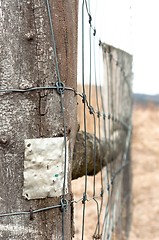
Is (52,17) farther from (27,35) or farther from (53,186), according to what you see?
(53,186)

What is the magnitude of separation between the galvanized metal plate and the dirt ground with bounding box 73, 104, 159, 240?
5.34 feet

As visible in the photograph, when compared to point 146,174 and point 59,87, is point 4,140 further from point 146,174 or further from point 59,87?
point 146,174

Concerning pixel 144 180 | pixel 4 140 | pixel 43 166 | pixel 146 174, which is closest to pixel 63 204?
pixel 43 166

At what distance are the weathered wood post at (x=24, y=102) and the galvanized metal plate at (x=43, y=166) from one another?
1 centimetres

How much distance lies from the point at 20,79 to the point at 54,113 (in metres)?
0.13

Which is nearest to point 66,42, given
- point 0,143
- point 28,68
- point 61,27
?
point 61,27

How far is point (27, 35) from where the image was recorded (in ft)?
5.28

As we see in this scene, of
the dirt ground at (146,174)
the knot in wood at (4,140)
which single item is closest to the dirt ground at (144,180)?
the dirt ground at (146,174)

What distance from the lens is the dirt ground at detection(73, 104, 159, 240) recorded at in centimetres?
792

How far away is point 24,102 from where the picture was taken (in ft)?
5.31

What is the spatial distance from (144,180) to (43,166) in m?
10.6

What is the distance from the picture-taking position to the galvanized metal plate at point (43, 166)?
5.29 ft

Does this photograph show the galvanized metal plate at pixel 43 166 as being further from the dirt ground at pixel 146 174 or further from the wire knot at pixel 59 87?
the dirt ground at pixel 146 174

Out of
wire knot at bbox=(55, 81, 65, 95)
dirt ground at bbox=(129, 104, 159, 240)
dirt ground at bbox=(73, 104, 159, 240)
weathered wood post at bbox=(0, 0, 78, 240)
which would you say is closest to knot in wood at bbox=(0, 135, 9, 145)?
weathered wood post at bbox=(0, 0, 78, 240)
